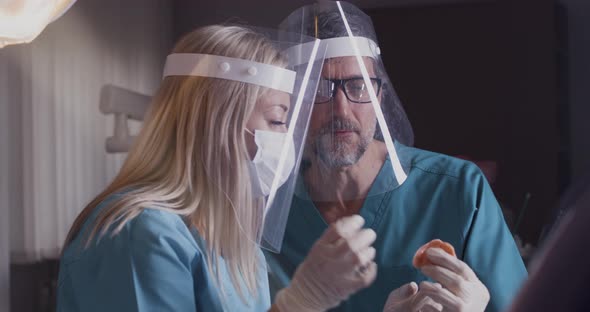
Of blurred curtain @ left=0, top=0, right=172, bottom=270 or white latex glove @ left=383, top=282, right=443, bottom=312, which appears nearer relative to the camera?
white latex glove @ left=383, top=282, right=443, bottom=312

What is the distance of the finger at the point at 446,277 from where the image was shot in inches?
41.1

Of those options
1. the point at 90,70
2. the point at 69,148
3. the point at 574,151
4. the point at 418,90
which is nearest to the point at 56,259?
the point at 69,148

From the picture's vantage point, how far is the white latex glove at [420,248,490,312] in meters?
1.04

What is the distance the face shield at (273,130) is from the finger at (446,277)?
0.70 ft

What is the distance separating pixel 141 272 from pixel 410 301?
38 cm

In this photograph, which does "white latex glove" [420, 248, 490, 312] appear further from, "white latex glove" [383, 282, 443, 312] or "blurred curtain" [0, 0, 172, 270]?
"blurred curtain" [0, 0, 172, 270]

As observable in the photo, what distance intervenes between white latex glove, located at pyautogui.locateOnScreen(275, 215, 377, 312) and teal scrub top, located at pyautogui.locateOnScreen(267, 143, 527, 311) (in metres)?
0.16

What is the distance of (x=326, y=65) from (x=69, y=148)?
7.03 ft

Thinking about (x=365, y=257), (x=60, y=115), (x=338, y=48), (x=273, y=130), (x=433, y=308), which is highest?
(x=338, y=48)

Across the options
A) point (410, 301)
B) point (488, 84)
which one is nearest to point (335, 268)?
point (410, 301)

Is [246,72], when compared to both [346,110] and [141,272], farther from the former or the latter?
[141,272]

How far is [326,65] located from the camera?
1.08 metres

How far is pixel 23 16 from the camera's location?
1003 millimetres

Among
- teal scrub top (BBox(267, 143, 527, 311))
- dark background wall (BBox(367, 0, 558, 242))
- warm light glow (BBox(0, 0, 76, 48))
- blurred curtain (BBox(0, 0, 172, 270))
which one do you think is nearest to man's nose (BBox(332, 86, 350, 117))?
teal scrub top (BBox(267, 143, 527, 311))
